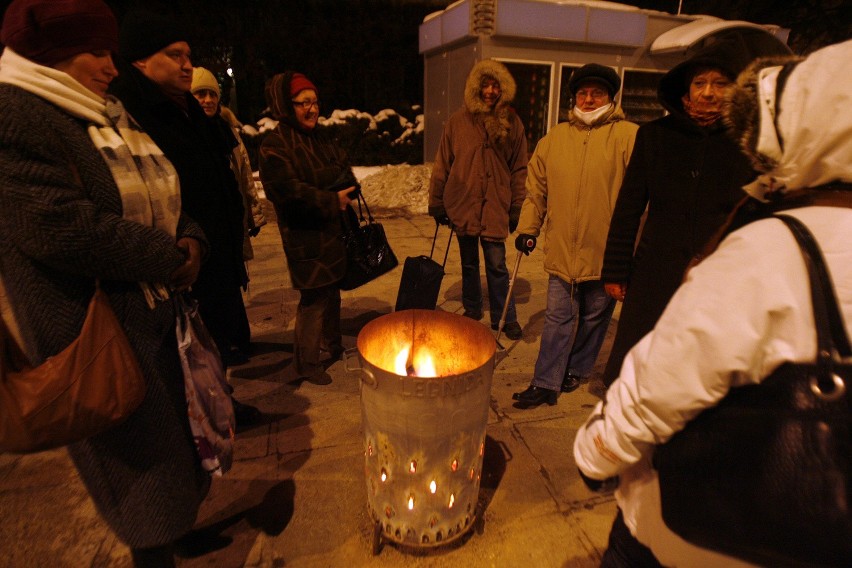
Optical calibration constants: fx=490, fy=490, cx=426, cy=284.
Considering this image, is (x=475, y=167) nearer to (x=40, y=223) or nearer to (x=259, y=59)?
(x=40, y=223)

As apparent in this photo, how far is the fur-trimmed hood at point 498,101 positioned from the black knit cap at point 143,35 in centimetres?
238

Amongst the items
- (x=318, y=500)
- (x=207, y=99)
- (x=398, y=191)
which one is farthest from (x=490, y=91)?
(x=398, y=191)

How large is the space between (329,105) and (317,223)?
49.1ft

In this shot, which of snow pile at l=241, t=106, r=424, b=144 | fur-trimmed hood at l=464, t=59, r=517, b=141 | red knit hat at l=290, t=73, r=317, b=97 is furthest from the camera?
snow pile at l=241, t=106, r=424, b=144

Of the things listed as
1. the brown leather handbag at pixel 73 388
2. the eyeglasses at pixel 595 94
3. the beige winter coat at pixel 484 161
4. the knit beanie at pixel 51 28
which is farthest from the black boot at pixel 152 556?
the beige winter coat at pixel 484 161

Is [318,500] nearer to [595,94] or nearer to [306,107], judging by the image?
[306,107]

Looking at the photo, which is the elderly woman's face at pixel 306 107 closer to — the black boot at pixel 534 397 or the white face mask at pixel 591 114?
the white face mask at pixel 591 114

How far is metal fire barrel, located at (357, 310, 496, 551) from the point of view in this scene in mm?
1852

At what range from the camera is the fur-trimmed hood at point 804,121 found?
89 cm

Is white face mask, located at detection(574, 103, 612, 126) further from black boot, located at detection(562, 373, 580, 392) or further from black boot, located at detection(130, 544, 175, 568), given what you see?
black boot, located at detection(130, 544, 175, 568)

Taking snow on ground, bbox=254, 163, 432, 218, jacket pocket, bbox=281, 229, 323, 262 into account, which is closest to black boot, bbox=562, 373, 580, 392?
jacket pocket, bbox=281, 229, 323, 262

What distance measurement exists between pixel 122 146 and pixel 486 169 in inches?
120

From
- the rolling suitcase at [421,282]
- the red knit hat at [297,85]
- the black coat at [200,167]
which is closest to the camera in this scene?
the black coat at [200,167]

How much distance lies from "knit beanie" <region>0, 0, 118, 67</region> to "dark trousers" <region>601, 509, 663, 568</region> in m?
2.20
